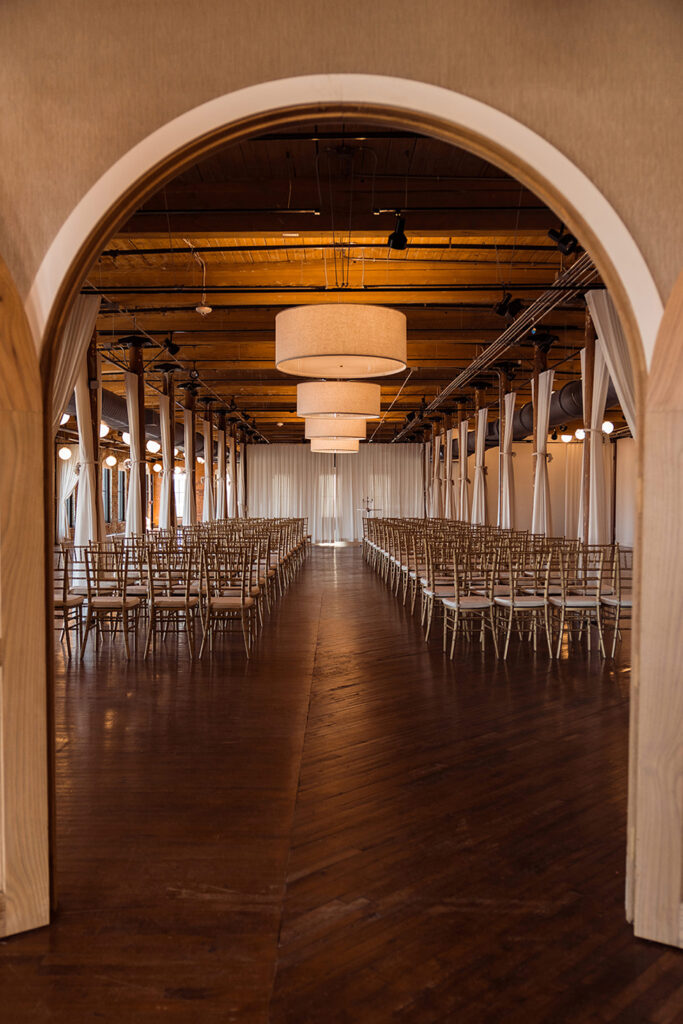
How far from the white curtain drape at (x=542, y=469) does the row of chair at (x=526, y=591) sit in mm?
1189

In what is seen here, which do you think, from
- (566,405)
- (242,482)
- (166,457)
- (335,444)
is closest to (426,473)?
(242,482)

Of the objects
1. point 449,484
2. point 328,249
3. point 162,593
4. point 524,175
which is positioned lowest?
point 162,593

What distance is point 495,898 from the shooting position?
297 centimetres

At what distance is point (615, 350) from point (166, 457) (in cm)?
967

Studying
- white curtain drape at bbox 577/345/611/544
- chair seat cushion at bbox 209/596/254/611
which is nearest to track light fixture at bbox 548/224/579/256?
white curtain drape at bbox 577/345/611/544

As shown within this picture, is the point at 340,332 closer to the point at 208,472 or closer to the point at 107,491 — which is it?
the point at 208,472

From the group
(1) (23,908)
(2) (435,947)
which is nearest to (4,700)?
(1) (23,908)

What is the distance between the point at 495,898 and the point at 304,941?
0.78 metres

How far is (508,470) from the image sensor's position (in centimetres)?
1473

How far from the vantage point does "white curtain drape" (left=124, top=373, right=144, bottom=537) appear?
13180 millimetres

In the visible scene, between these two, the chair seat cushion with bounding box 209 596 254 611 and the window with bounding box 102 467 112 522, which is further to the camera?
the window with bounding box 102 467 112 522

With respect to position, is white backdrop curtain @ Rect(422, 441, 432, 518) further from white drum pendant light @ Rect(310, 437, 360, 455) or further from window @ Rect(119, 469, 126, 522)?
window @ Rect(119, 469, 126, 522)

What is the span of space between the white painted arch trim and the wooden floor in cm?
218

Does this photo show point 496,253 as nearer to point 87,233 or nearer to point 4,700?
point 87,233
